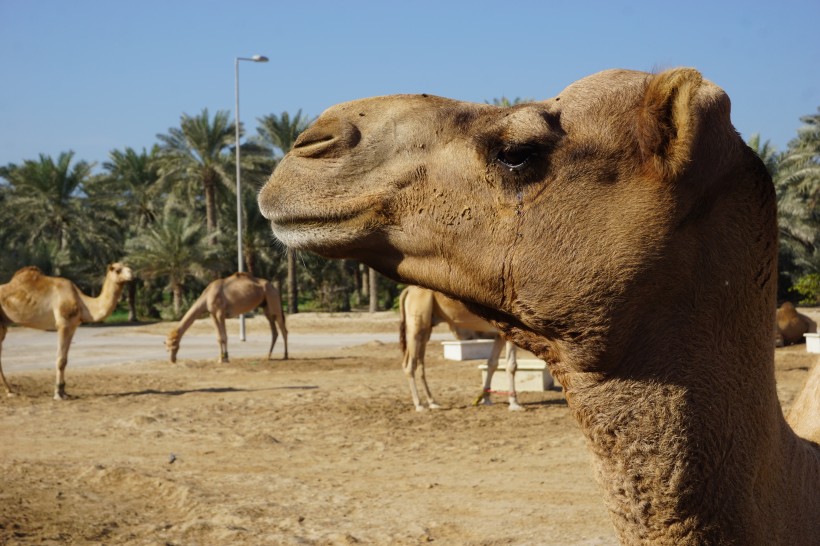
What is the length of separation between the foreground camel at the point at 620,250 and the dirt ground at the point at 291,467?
Result: 106 centimetres

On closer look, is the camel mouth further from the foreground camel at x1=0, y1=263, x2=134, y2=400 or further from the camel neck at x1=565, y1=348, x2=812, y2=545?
the foreground camel at x1=0, y1=263, x2=134, y2=400

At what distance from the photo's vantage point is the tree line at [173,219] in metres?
37.5

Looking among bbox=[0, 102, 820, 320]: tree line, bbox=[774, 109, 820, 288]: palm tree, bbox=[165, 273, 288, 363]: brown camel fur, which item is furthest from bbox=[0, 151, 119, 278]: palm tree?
bbox=[774, 109, 820, 288]: palm tree

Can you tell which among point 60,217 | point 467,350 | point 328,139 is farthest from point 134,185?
point 328,139

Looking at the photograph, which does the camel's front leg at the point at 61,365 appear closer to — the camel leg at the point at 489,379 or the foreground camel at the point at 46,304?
the foreground camel at the point at 46,304

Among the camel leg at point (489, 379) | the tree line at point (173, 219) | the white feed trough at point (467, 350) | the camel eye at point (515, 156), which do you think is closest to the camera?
the camel eye at point (515, 156)

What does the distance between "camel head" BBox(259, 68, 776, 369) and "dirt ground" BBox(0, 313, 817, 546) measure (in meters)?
1.16

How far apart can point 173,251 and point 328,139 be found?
122 feet

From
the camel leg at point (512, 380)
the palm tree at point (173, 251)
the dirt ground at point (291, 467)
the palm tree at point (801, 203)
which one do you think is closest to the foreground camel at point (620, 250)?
the dirt ground at point (291, 467)

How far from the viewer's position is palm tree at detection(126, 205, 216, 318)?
38.2 meters

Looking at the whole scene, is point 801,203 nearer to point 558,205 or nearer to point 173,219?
point 173,219

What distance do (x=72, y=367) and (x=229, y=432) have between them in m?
9.74

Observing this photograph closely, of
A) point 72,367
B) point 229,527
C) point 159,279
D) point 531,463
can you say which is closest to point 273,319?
point 72,367

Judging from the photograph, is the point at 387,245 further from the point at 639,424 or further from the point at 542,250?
the point at 639,424
